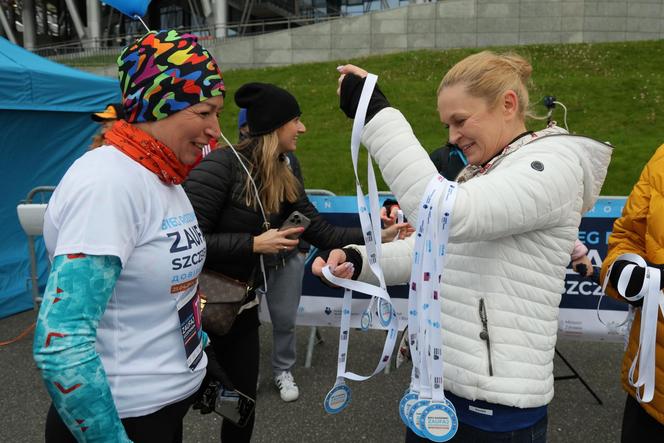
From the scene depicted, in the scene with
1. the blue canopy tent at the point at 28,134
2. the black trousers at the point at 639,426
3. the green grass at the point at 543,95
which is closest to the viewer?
the black trousers at the point at 639,426

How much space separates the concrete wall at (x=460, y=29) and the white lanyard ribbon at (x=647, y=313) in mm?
20624

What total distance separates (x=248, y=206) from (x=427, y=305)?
1334mm

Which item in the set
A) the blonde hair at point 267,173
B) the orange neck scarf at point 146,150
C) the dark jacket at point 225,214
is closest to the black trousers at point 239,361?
the dark jacket at point 225,214

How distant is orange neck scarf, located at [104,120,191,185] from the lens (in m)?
1.44

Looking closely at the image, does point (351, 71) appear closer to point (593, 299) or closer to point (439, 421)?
point (439, 421)

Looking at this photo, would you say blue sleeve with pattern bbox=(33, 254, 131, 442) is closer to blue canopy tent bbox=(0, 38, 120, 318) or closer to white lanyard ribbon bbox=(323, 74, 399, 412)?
white lanyard ribbon bbox=(323, 74, 399, 412)

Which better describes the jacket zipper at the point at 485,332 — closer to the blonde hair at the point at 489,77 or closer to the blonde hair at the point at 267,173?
the blonde hair at the point at 489,77

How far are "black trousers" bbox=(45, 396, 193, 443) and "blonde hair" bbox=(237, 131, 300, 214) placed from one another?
46.4 inches


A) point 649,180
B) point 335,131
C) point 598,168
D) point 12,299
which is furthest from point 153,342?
point 335,131

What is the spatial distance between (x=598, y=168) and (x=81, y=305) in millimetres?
1387

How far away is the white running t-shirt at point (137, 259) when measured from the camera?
1230mm

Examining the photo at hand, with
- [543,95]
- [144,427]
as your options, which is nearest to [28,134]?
[144,427]

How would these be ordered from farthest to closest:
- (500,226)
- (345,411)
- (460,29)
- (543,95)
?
(460,29), (543,95), (345,411), (500,226)

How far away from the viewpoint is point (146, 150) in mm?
1459
